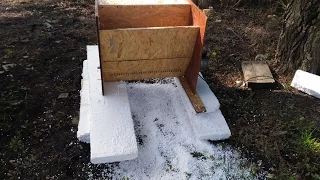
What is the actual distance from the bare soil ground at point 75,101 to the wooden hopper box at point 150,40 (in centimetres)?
57

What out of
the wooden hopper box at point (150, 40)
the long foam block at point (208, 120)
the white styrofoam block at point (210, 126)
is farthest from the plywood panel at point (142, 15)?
the white styrofoam block at point (210, 126)

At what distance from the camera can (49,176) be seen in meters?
2.45

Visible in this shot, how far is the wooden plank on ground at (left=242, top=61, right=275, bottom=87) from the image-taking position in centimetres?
339

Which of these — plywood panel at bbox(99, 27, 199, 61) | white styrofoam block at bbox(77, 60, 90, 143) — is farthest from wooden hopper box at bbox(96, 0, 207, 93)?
white styrofoam block at bbox(77, 60, 90, 143)

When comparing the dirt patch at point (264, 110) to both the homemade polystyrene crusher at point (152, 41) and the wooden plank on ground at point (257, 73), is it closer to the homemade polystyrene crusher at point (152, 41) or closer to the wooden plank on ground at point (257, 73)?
the wooden plank on ground at point (257, 73)

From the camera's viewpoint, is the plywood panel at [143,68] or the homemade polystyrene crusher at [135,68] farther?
the plywood panel at [143,68]

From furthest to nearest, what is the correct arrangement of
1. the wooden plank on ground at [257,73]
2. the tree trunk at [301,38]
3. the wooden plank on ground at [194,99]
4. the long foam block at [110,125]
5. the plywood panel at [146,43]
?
the wooden plank on ground at [257,73], the tree trunk at [301,38], the wooden plank on ground at [194,99], the plywood panel at [146,43], the long foam block at [110,125]

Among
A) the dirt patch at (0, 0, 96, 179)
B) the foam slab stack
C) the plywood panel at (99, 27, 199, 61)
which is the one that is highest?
the plywood panel at (99, 27, 199, 61)

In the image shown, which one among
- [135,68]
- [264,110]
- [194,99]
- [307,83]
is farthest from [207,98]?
[307,83]

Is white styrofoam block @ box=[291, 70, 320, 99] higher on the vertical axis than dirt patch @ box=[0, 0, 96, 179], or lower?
higher

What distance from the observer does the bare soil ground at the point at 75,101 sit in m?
2.60

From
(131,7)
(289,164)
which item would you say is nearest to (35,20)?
(131,7)

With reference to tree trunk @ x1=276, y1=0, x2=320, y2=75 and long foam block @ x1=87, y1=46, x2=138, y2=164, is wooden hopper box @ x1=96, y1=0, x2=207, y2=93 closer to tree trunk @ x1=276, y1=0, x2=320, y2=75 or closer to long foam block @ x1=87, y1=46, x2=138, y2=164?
long foam block @ x1=87, y1=46, x2=138, y2=164

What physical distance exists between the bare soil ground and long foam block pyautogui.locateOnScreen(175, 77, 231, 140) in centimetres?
15
